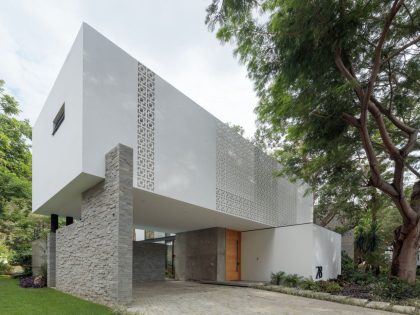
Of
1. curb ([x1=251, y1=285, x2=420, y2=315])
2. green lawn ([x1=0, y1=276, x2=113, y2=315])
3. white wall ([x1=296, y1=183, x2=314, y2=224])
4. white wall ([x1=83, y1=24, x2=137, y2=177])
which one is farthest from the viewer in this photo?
white wall ([x1=296, y1=183, x2=314, y2=224])

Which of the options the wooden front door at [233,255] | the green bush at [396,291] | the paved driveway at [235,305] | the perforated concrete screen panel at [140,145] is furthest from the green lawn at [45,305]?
the green bush at [396,291]

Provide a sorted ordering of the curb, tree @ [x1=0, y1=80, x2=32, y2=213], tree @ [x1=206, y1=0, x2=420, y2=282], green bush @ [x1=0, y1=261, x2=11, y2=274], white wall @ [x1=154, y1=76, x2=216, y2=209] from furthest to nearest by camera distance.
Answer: green bush @ [x1=0, y1=261, x2=11, y2=274] < tree @ [x1=0, y1=80, x2=32, y2=213] < white wall @ [x1=154, y1=76, x2=216, y2=209] < the curb < tree @ [x1=206, y1=0, x2=420, y2=282]

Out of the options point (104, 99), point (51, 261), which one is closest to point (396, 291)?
point (104, 99)

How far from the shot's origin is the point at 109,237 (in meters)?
7.39

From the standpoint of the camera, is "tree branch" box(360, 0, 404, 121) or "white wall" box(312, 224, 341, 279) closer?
"tree branch" box(360, 0, 404, 121)

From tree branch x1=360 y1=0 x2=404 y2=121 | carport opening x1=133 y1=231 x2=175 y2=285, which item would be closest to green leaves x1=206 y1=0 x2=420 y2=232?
tree branch x1=360 y1=0 x2=404 y2=121

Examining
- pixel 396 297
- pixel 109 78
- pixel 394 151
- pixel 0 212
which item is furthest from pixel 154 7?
pixel 0 212

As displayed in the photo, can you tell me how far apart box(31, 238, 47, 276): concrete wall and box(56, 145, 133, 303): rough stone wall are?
437 centimetres

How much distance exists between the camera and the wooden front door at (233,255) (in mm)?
14750

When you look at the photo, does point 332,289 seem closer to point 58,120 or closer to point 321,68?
point 321,68

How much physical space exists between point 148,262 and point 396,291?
1067cm

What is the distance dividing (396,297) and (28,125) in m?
19.4

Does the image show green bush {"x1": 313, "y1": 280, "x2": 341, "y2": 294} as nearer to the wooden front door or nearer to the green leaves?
the green leaves

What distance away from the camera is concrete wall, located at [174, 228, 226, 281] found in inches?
565
